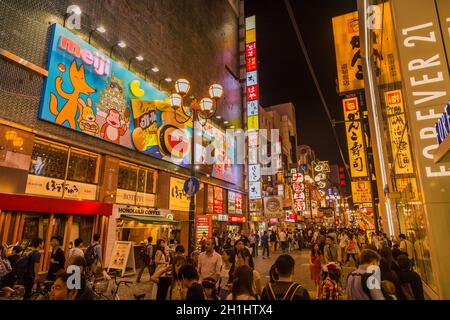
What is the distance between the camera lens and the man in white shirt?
6.79 meters

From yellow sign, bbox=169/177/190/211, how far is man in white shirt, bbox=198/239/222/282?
1420cm

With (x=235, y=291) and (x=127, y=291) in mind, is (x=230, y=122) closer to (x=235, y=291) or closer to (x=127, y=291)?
(x=127, y=291)

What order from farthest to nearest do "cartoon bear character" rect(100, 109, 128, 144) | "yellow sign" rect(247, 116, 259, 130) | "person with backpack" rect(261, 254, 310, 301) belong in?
"yellow sign" rect(247, 116, 259, 130), "cartoon bear character" rect(100, 109, 128, 144), "person with backpack" rect(261, 254, 310, 301)

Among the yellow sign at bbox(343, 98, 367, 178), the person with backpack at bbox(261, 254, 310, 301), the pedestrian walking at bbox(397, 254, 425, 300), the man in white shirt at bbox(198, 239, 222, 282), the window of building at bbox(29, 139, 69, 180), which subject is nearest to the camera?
the person with backpack at bbox(261, 254, 310, 301)

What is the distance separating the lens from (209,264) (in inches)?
271

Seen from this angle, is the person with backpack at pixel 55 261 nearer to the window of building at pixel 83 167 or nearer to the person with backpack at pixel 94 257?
the person with backpack at pixel 94 257

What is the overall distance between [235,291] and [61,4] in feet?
54.7

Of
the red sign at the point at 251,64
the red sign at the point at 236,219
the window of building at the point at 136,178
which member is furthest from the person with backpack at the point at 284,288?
the red sign at the point at 251,64

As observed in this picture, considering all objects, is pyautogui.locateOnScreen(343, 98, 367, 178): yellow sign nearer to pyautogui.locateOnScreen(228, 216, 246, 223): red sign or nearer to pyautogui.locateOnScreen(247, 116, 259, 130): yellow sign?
pyautogui.locateOnScreen(247, 116, 259, 130): yellow sign

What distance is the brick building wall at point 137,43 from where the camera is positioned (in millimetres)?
11898

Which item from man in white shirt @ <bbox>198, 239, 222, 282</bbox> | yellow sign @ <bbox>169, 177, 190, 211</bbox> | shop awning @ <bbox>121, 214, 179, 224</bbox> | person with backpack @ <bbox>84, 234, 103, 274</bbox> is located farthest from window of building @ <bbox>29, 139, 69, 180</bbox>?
man in white shirt @ <bbox>198, 239, 222, 282</bbox>

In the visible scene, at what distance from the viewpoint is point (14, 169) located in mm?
11180

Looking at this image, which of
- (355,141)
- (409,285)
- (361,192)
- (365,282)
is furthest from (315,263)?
(361,192)

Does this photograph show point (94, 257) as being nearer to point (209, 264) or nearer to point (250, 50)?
point (209, 264)
